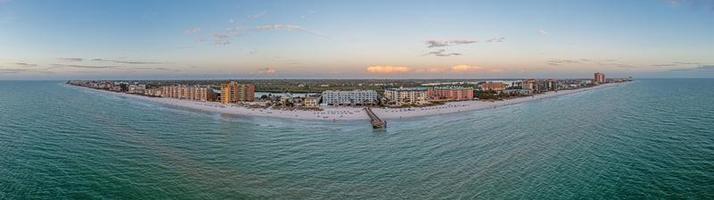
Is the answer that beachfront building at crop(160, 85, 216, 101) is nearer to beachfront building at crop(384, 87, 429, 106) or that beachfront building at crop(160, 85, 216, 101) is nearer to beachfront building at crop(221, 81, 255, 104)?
beachfront building at crop(221, 81, 255, 104)

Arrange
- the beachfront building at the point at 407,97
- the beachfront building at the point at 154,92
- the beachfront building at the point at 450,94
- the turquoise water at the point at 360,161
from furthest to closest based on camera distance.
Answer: the beachfront building at the point at 154,92 → the beachfront building at the point at 450,94 → the beachfront building at the point at 407,97 → the turquoise water at the point at 360,161

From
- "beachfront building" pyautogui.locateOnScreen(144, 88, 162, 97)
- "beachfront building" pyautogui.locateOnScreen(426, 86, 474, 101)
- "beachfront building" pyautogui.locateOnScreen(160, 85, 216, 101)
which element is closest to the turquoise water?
"beachfront building" pyautogui.locateOnScreen(426, 86, 474, 101)

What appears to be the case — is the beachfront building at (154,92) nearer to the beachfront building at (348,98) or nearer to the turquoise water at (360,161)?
the beachfront building at (348,98)

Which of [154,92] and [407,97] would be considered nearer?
[407,97]

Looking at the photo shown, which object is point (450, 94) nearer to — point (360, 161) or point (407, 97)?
point (407, 97)

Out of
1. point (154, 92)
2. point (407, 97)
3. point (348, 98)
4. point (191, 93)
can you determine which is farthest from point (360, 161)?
point (154, 92)

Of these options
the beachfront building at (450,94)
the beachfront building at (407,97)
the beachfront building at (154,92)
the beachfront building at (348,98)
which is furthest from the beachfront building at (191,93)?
the beachfront building at (450,94)
